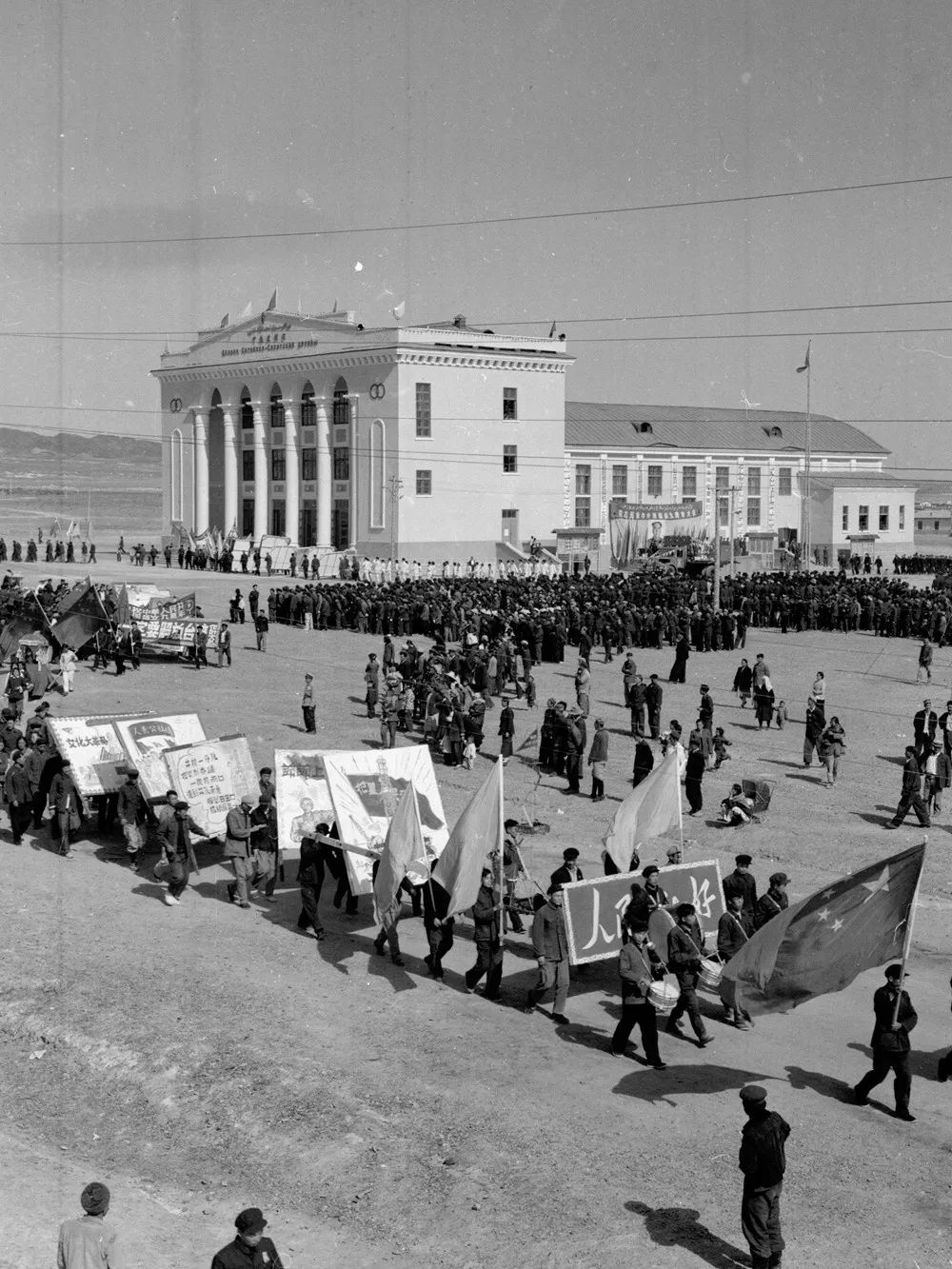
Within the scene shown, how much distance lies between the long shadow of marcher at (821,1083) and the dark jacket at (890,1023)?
687 millimetres

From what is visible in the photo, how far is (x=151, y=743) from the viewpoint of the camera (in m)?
18.1

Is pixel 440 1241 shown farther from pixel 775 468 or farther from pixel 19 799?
pixel 775 468

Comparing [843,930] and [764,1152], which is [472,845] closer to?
[843,930]

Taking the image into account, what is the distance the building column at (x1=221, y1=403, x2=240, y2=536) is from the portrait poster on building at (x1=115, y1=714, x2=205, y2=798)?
60.7 m

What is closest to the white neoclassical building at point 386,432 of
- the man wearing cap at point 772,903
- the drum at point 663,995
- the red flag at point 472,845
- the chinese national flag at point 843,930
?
the red flag at point 472,845

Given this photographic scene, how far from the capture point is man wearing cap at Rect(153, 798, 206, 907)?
640 inches

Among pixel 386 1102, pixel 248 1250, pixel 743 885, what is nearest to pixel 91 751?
pixel 386 1102

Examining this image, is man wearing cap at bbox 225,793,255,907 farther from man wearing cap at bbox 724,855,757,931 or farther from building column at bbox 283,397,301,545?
building column at bbox 283,397,301,545

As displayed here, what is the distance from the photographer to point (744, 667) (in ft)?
103

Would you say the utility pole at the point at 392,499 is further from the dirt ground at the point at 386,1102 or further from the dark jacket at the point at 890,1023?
the dark jacket at the point at 890,1023

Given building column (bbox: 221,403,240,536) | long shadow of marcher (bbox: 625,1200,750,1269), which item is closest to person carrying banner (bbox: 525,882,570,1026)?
long shadow of marcher (bbox: 625,1200,750,1269)

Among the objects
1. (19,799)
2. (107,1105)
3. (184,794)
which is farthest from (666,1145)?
(19,799)

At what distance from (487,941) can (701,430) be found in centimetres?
8041

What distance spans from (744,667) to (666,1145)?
2139 cm
